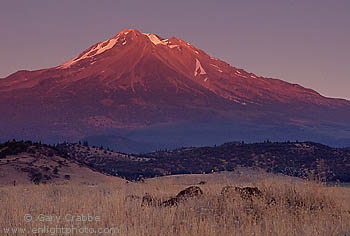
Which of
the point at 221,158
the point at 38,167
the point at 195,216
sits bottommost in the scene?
the point at 221,158

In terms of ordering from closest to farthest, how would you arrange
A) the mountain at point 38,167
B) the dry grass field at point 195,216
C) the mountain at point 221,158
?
the dry grass field at point 195,216 < the mountain at point 38,167 < the mountain at point 221,158

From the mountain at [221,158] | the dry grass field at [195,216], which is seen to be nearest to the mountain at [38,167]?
the mountain at [221,158]

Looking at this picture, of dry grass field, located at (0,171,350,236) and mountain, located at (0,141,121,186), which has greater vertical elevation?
dry grass field, located at (0,171,350,236)

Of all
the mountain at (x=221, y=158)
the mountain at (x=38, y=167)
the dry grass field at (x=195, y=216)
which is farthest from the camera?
the mountain at (x=221, y=158)

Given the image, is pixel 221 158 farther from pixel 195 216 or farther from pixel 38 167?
pixel 195 216

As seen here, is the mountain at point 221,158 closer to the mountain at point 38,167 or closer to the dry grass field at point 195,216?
the mountain at point 38,167

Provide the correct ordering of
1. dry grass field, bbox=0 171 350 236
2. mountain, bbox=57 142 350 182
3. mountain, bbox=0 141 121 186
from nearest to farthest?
1. dry grass field, bbox=0 171 350 236
2. mountain, bbox=0 141 121 186
3. mountain, bbox=57 142 350 182

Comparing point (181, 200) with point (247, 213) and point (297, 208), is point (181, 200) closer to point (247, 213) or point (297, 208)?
point (247, 213)

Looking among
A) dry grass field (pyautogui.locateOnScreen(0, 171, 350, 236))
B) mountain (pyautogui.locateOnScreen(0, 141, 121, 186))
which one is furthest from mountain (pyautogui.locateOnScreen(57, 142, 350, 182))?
dry grass field (pyautogui.locateOnScreen(0, 171, 350, 236))

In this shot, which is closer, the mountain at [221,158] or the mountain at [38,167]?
the mountain at [38,167]

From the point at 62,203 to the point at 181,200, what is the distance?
3.26 meters

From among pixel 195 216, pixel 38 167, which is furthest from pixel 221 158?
pixel 195 216

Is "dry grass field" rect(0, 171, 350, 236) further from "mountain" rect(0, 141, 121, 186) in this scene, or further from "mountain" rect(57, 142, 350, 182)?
"mountain" rect(57, 142, 350, 182)

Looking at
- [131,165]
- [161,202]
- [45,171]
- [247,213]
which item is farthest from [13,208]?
[131,165]
